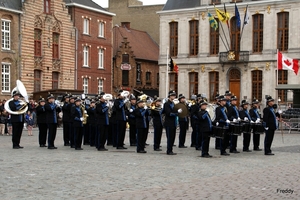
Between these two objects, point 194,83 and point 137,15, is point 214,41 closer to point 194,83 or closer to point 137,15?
point 194,83

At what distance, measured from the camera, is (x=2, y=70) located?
141 feet

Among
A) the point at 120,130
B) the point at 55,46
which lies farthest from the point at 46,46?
the point at 120,130

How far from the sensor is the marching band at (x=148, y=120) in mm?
17844

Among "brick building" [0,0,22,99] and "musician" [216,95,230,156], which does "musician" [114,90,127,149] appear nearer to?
"musician" [216,95,230,156]

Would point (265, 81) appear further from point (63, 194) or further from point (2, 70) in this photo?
point (63, 194)

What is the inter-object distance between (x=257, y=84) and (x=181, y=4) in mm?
9200

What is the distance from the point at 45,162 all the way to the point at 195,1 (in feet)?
119

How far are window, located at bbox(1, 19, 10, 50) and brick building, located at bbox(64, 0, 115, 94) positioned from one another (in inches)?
283

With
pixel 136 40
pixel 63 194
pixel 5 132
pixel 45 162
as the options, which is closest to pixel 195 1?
pixel 136 40

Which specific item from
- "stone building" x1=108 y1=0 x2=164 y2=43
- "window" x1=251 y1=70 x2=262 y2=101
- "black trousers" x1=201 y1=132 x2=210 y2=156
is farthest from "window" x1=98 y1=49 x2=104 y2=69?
"black trousers" x1=201 y1=132 x2=210 y2=156

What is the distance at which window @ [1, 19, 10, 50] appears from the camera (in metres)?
42.9

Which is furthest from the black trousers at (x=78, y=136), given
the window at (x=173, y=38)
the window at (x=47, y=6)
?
the window at (x=173, y=38)

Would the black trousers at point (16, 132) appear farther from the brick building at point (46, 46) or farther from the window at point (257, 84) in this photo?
the window at point (257, 84)

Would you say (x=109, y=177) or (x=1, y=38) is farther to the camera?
(x=1, y=38)
